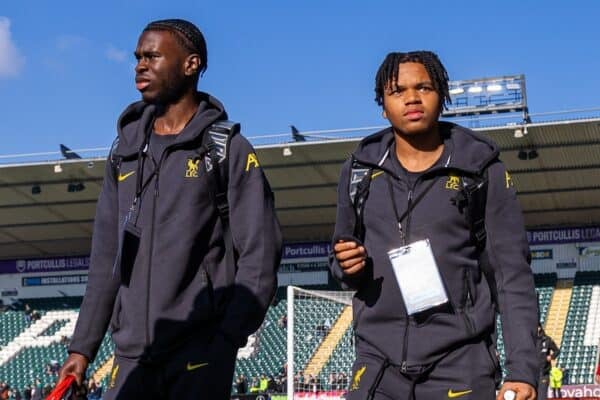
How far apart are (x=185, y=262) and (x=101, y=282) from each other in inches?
18.5

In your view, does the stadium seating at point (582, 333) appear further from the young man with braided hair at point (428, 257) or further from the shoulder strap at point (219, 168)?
the shoulder strap at point (219, 168)

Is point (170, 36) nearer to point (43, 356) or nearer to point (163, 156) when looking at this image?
point (163, 156)

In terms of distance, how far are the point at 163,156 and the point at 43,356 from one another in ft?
111

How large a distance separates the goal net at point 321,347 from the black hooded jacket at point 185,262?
11.5 meters

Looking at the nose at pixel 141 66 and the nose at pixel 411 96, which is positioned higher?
the nose at pixel 141 66

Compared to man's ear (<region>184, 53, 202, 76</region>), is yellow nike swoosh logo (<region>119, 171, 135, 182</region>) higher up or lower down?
lower down

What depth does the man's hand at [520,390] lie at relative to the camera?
3.69m

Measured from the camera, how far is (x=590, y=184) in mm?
33844

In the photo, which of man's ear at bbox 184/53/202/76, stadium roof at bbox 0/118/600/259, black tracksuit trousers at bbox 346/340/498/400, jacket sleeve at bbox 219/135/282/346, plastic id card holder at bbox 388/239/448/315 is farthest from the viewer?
stadium roof at bbox 0/118/600/259

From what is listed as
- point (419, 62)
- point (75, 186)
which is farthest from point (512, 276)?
point (75, 186)

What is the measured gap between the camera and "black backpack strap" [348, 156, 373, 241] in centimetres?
424

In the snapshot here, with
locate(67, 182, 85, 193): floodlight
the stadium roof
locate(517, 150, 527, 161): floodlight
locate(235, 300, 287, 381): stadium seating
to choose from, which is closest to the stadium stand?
Answer: the stadium roof

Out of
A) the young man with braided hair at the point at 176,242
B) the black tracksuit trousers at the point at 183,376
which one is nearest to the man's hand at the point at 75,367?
the young man with braided hair at the point at 176,242

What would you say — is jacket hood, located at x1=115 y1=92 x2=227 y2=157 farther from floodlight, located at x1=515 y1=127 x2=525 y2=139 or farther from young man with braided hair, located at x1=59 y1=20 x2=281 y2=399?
floodlight, located at x1=515 y1=127 x2=525 y2=139
